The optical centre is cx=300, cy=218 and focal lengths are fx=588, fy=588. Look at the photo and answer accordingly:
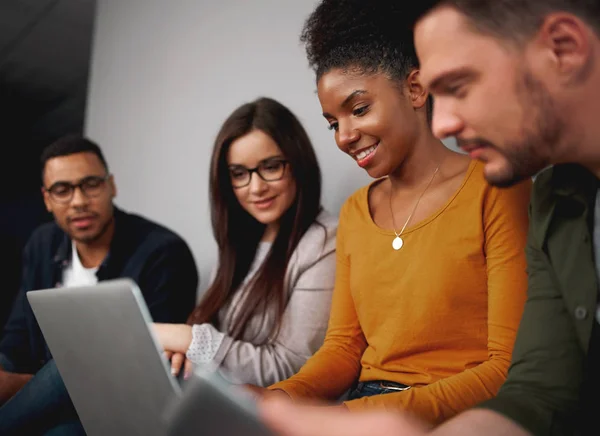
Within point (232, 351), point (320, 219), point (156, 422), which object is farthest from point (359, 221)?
point (156, 422)

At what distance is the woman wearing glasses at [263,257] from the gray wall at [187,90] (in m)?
0.20

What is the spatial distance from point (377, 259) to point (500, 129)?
1.54 ft

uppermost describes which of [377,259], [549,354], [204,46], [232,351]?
[204,46]

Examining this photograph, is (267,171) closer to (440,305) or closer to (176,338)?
(176,338)

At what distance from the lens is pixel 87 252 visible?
212 centimetres

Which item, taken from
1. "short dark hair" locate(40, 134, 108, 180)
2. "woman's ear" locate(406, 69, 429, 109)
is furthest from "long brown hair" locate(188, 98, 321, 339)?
"short dark hair" locate(40, 134, 108, 180)

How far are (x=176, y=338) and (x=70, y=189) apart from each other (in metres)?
0.91

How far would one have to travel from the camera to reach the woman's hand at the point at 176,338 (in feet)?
4.68

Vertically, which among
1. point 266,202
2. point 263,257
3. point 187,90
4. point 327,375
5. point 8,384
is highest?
point 187,90

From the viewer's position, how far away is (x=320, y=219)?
1.60 m

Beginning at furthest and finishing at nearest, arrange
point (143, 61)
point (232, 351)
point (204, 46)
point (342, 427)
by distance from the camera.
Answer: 1. point (143, 61)
2. point (204, 46)
3. point (232, 351)
4. point (342, 427)

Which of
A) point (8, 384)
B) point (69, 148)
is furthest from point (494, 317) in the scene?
point (69, 148)

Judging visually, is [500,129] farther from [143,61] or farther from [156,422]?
[143,61]

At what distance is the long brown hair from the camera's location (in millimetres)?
1545
